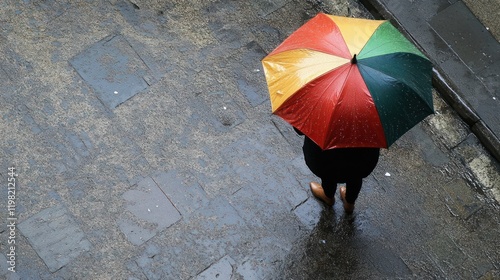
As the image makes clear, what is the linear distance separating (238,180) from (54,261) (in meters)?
1.68

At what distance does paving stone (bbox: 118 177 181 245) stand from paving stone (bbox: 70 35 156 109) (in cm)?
92

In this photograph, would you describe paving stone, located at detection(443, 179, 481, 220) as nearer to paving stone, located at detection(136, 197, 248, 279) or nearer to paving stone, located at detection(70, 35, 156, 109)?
paving stone, located at detection(136, 197, 248, 279)

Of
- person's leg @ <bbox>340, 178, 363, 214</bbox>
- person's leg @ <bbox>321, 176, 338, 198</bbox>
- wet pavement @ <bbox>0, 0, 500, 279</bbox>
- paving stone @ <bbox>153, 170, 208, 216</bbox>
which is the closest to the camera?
person's leg @ <bbox>321, 176, 338, 198</bbox>

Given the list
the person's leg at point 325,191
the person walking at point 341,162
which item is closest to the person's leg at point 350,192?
the person walking at point 341,162

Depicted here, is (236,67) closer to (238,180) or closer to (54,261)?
(238,180)

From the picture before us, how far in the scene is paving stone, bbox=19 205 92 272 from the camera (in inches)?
241

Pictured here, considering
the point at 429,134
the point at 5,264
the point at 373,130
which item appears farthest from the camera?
the point at 429,134

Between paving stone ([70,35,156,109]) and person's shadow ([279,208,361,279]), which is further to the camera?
paving stone ([70,35,156,109])

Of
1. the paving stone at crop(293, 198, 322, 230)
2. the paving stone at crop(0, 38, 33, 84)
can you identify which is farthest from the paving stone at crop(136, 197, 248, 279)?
the paving stone at crop(0, 38, 33, 84)

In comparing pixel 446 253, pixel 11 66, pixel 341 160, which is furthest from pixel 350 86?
pixel 11 66

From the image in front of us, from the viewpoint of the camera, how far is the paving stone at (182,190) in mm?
6395

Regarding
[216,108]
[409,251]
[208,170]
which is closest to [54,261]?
[208,170]

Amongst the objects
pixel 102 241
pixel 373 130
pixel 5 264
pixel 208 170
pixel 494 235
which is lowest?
pixel 5 264

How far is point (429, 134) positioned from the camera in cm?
699
